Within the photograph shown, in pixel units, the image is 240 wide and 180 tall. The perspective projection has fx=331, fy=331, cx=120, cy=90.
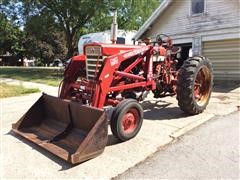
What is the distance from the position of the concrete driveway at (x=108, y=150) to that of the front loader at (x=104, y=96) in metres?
0.14

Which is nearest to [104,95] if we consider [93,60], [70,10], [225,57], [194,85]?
[93,60]

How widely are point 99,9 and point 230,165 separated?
17325 millimetres

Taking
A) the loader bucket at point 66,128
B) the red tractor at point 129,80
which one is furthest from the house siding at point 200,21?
the loader bucket at point 66,128

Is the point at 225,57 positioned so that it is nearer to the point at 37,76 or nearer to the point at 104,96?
the point at 104,96

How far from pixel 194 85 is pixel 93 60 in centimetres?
235

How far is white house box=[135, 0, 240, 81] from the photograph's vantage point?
1276 cm

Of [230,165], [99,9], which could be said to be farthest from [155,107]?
[99,9]

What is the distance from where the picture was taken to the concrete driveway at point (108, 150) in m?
4.36

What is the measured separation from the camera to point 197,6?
14.0 meters

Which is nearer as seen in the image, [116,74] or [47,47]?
[116,74]

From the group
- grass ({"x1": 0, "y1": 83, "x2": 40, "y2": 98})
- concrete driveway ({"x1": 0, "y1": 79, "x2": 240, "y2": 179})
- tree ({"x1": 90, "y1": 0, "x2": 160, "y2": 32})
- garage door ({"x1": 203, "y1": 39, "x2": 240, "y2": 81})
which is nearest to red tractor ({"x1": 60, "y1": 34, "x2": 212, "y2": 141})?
concrete driveway ({"x1": 0, "y1": 79, "x2": 240, "y2": 179})

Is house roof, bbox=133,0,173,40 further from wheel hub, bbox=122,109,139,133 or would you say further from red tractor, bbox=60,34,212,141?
wheel hub, bbox=122,109,139,133

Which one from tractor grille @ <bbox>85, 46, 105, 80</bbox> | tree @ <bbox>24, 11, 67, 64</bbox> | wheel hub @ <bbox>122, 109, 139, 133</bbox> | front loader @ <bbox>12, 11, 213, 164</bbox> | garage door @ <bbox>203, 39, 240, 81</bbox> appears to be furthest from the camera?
tree @ <bbox>24, 11, 67, 64</bbox>

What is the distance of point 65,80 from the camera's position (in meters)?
6.58
